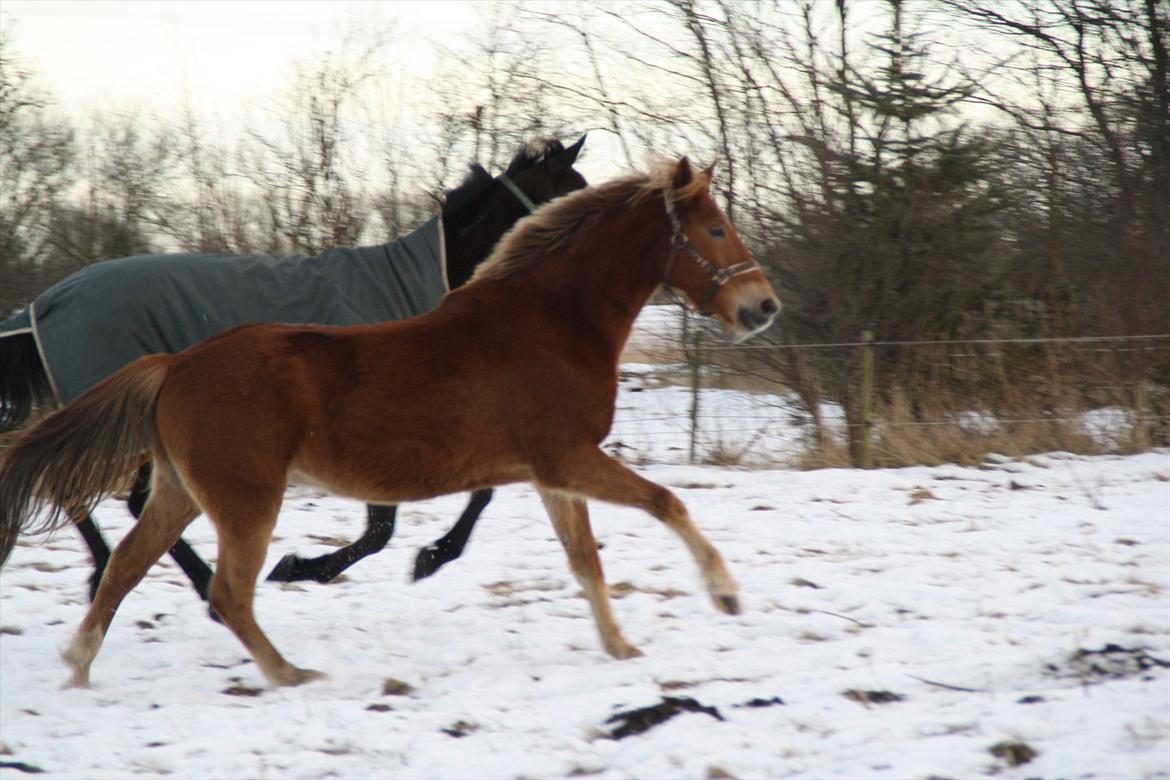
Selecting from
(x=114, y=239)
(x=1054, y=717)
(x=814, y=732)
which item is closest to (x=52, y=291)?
(x=814, y=732)

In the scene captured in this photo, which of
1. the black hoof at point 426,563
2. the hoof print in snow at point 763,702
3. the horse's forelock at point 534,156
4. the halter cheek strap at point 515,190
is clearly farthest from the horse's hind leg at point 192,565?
the hoof print in snow at point 763,702

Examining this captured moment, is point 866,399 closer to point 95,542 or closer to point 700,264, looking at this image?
point 700,264

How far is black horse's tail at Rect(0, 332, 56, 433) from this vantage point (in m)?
4.94

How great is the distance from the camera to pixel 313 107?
12.1m

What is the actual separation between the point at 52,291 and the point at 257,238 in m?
7.54

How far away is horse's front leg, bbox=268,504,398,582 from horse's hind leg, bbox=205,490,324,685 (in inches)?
36.9

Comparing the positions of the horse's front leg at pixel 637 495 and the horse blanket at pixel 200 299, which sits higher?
the horse blanket at pixel 200 299

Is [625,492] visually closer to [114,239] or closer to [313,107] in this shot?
[313,107]

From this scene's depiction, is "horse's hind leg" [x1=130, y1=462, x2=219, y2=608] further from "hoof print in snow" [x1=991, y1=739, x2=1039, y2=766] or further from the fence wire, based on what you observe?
→ the fence wire

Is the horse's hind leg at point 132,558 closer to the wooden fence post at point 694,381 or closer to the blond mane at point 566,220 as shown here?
the blond mane at point 566,220

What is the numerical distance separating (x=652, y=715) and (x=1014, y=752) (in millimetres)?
1042

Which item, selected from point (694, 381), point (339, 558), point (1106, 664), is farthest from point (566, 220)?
A: point (694, 381)

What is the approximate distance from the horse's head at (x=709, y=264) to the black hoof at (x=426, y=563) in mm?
1725

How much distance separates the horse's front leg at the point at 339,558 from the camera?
4.77 metres
